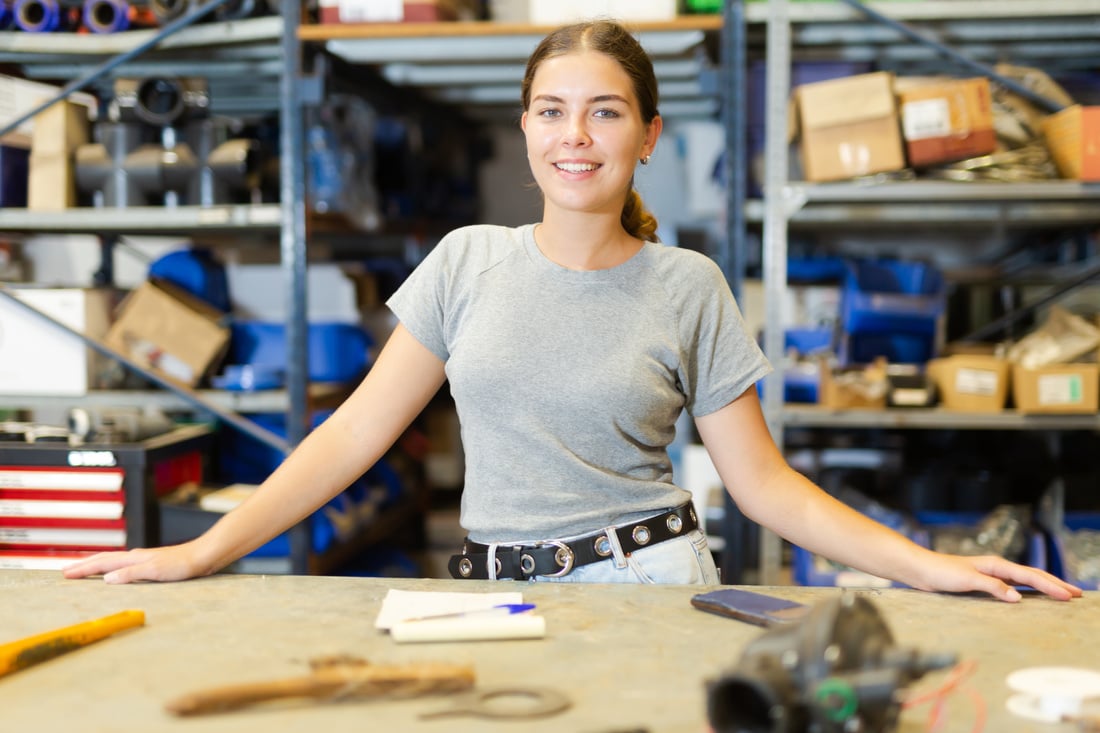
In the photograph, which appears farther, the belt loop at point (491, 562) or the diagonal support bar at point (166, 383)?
the diagonal support bar at point (166, 383)

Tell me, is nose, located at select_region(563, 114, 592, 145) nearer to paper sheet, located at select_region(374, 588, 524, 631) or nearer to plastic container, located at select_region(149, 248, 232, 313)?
paper sheet, located at select_region(374, 588, 524, 631)

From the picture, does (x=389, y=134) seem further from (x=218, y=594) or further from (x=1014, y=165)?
(x=218, y=594)

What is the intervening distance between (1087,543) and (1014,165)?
43.3 inches

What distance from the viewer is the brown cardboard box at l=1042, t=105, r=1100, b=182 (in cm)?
260

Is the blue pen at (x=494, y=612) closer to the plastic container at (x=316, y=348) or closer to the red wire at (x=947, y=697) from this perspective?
the red wire at (x=947, y=697)

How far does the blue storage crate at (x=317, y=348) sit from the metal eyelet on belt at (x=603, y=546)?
169 cm

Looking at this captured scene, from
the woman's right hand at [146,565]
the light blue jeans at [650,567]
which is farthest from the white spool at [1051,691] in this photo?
the woman's right hand at [146,565]

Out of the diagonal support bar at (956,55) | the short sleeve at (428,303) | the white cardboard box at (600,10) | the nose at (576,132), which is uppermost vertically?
the white cardboard box at (600,10)

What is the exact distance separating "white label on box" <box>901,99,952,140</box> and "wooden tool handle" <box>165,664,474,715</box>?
223 centimetres

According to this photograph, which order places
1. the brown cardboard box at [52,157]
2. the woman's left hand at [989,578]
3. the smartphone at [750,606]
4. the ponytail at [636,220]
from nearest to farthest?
the smartphone at [750,606]
the woman's left hand at [989,578]
the ponytail at [636,220]
the brown cardboard box at [52,157]

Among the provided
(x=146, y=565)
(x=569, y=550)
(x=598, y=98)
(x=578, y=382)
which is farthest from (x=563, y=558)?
(x=598, y=98)

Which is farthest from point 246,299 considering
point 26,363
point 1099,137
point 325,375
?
point 1099,137

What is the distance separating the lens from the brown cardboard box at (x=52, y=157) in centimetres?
292

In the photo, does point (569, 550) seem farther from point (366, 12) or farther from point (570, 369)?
point (366, 12)
